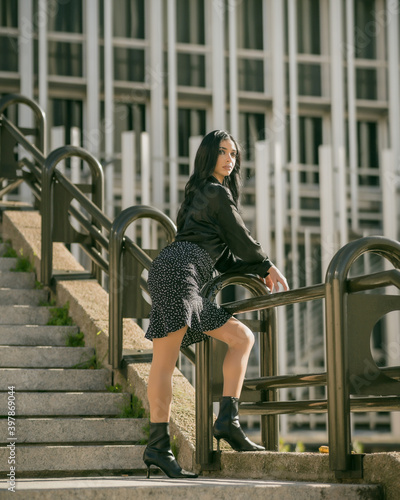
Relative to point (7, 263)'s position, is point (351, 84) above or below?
above

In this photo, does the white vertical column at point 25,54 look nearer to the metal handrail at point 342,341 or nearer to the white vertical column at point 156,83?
the white vertical column at point 156,83

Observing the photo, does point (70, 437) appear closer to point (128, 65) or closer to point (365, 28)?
point (128, 65)

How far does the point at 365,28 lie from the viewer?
1992 centimetres

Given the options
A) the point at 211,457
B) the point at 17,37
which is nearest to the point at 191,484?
the point at 211,457

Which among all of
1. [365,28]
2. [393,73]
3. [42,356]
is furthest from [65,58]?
[42,356]

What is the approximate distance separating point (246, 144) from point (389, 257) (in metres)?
15.4

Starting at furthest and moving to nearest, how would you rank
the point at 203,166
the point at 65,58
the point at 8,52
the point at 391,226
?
1. the point at 65,58
2. the point at 8,52
3. the point at 391,226
4. the point at 203,166

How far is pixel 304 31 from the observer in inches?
773

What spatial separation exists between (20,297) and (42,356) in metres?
1.12

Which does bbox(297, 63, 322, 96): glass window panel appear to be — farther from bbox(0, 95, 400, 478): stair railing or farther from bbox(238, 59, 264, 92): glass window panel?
bbox(0, 95, 400, 478): stair railing

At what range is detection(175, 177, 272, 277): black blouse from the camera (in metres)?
4.46

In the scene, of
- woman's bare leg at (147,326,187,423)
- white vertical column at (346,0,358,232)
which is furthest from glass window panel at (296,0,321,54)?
woman's bare leg at (147,326,187,423)

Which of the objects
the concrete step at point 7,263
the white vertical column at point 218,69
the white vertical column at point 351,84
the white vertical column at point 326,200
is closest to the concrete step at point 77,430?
the concrete step at point 7,263

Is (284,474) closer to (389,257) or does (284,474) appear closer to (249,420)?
(389,257)
